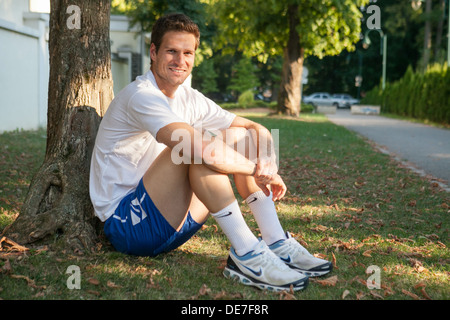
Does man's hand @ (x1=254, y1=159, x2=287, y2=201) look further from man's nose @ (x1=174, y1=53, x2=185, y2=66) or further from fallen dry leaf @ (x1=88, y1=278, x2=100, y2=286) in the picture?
fallen dry leaf @ (x1=88, y1=278, x2=100, y2=286)

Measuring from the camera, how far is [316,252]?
12.2 ft

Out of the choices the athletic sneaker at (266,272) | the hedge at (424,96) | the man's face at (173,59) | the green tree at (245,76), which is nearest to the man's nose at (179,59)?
the man's face at (173,59)

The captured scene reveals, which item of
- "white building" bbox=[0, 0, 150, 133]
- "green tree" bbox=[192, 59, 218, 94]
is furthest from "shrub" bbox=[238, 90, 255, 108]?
"white building" bbox=[0, 0, 150, 133]

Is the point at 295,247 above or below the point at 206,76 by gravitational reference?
below

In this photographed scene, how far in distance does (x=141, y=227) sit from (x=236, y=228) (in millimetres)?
568

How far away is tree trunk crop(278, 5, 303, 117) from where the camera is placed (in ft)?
71.8

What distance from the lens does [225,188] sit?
285cm

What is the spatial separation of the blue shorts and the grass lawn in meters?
0.14

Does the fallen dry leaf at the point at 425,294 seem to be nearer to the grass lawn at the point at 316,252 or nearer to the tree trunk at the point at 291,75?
the grass lawn at the point at 316,252

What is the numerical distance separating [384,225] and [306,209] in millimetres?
865

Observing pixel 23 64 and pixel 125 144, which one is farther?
pixel 23 64

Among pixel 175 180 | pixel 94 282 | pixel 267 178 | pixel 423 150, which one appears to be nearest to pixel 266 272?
pixel 267 178

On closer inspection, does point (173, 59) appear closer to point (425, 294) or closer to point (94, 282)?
point (94, 282)
